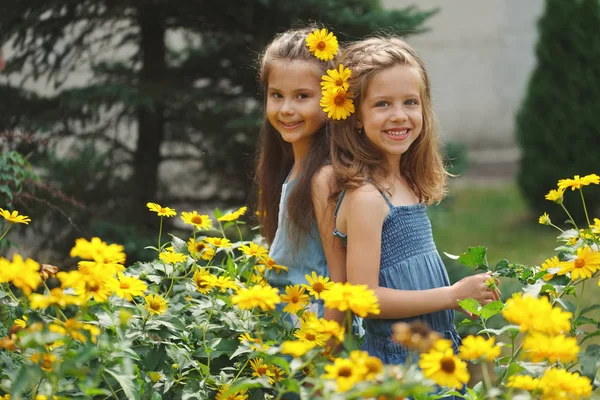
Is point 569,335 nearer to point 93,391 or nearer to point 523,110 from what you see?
point 93,391

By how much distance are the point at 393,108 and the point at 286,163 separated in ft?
1.68

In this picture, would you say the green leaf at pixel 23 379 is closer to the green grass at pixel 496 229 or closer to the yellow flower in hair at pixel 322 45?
the yellow flower in hair at pixel 322 45

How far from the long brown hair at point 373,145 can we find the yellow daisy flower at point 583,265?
1.68 ft

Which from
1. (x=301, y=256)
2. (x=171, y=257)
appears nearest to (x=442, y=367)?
(x=171, y=257)

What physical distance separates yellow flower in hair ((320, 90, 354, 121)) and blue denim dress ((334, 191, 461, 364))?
205 millimetres

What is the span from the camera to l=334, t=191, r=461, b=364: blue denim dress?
2.06m

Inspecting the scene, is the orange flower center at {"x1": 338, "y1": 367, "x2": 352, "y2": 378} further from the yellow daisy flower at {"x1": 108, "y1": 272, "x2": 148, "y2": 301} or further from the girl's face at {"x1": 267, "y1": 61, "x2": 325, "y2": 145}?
the girl's face at {"x1": 267, "y1": 61, "x2": 325, "y2": 145}

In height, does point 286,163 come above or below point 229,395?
above

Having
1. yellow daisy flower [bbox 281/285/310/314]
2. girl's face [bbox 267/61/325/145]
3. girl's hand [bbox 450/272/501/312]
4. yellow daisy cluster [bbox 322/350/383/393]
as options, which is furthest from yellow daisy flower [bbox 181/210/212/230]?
yellow daisy cluster [bbox 322/350/383/393]

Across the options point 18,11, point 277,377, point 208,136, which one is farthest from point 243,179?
point 277,377

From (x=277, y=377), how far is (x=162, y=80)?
2.35m

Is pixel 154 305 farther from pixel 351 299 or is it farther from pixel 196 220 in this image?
pixel 351 299

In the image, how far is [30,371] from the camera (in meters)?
1.32

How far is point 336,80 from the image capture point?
2080 millimetres
